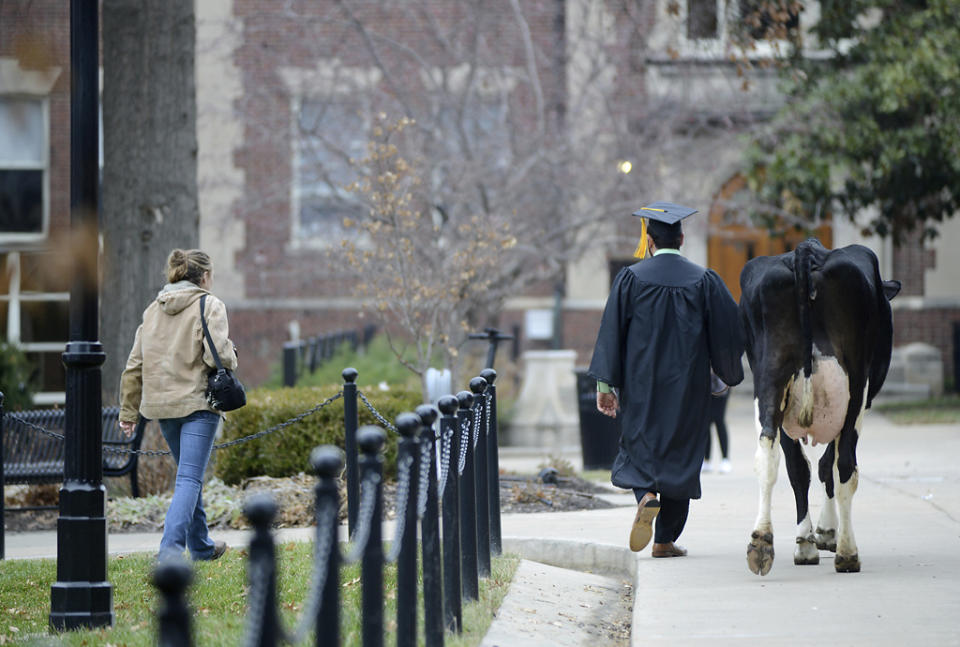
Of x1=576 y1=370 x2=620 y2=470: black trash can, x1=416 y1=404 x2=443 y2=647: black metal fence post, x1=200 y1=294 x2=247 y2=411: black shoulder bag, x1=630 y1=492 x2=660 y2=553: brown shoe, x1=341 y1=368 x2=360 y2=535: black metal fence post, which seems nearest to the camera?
x1=416 y1=404 x2=443 y2=647: black metal fence post

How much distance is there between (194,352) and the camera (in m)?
7.21

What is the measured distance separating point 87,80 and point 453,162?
9859 millimetres

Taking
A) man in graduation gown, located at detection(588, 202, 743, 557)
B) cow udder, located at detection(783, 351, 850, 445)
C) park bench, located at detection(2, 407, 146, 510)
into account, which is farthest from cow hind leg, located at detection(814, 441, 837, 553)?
park bench, located at detection(2, 407, 146, 510)

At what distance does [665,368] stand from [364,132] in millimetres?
11452

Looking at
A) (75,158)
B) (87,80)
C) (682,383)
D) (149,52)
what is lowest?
(682,383)

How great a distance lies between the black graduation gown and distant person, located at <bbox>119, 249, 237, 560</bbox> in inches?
86.0

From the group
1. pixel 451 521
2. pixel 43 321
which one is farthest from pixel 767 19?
pixel 43 321

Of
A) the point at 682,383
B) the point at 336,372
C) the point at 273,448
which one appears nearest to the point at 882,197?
the point at 336,372

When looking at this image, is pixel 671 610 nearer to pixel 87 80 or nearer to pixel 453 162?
pixel 87 80

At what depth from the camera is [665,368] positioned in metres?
7.20

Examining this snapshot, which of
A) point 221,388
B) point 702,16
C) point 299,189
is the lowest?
point 221,388

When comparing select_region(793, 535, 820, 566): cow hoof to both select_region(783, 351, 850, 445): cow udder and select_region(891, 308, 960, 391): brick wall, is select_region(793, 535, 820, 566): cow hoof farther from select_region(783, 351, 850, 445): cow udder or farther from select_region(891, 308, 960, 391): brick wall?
select_region(891, 308, 960, 391): brick wall

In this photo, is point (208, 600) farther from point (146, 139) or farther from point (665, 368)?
point (146, 139)

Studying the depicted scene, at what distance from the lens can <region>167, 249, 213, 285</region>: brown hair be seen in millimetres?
7367
